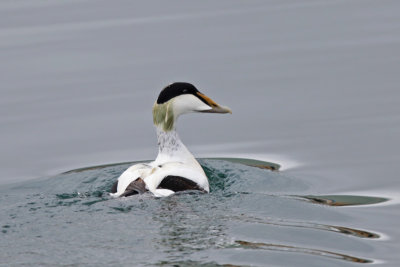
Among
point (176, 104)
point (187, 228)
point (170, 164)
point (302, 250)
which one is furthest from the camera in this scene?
point (176, 104)

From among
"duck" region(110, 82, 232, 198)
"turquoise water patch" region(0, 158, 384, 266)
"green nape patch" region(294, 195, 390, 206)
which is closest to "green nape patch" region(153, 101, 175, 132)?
"duck" region(110, 82, 232, 198)

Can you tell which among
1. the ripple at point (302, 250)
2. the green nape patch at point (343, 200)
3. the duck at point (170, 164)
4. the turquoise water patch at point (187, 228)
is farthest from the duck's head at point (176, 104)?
the ripple at point (302, 250)

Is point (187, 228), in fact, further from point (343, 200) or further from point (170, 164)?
point (343, 200)

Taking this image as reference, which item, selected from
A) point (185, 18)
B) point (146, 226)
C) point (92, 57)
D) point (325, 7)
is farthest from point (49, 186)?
point (325, 7)

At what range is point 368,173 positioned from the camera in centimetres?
1144

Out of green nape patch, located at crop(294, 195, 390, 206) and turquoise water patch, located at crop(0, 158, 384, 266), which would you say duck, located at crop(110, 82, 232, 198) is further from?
green nape patch, located at crop(294, 195, 390, 206)

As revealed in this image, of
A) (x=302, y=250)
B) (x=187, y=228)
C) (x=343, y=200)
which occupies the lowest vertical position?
(x=302, y=250)

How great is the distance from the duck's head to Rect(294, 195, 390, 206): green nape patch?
1423 millimetres

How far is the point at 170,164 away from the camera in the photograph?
35.0ft

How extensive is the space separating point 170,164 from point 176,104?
2.56 ft

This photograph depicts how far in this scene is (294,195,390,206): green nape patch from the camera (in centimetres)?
1055

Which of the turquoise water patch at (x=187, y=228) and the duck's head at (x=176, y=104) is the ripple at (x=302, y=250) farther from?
the duck's head at (x=176, y=104)

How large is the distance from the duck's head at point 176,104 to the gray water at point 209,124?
976 millimetres

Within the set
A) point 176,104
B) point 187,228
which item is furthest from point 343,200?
point 187,228
